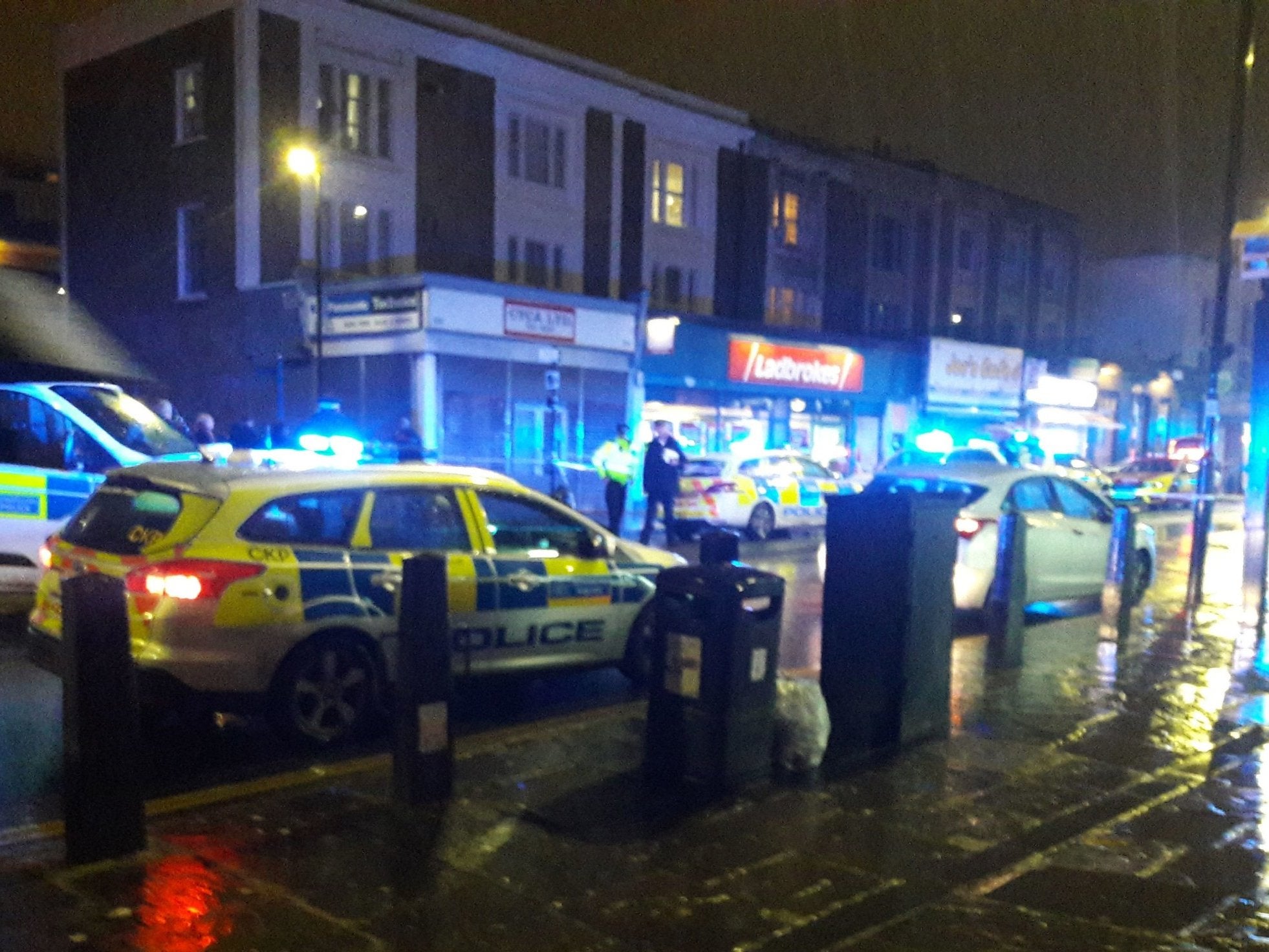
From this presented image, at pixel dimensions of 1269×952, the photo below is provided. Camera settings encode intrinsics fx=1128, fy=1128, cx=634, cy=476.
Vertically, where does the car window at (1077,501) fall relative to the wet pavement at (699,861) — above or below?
above

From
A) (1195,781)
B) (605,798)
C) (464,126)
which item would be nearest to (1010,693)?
(1195,781)

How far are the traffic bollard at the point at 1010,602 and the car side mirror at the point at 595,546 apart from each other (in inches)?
125

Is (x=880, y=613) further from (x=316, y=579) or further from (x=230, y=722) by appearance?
(x=230, y=722)

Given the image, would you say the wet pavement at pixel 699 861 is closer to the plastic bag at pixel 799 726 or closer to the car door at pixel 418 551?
the plastic bag at pixel 799 726

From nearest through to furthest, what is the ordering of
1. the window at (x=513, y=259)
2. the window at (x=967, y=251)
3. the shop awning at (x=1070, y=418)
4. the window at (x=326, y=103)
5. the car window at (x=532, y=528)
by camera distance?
the car window at (x=532, y=528), the window at (x=326, y=103), the window at (x=513, y=259), the window at (x=967, y=251), the shop awning at (x=1070, y=418)

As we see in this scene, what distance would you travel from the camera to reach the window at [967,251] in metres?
39.4

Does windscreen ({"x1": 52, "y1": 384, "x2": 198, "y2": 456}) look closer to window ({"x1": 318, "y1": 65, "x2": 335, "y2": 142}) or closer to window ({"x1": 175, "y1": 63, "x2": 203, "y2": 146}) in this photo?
window ({"x1": 318, "y1": 65, "x2": 335, "y2": 142})

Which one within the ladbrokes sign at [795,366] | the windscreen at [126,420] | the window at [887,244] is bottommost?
the windscreen at [126,420]

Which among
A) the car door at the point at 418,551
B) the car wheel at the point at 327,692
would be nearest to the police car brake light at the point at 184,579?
the car wheel at the point at 327,692

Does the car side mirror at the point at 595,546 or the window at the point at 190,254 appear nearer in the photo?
the car side mirror at the point at 595,546

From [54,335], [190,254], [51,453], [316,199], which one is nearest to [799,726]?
[51,453]

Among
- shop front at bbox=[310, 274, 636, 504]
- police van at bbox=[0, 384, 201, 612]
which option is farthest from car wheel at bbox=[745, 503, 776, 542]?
police van at bbox=[0, 384, 201, 612]

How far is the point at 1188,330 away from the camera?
52.0m

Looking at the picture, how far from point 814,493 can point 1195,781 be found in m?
14.1
